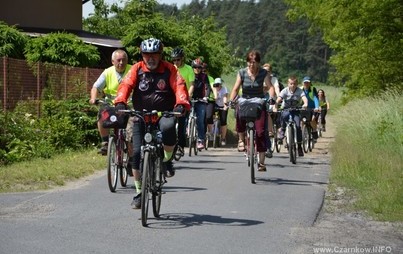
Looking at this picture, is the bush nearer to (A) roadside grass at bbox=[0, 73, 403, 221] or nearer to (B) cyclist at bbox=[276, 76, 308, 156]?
(A) roadside grass at bbox=[0, 73, 403, 221]

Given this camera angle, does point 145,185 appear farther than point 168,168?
No

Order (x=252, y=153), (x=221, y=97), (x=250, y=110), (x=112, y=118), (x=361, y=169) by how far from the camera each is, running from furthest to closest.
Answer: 1. (x=221, y=97)
2. (x=361, y=169)
3. (x=250, y=110)
4. (x=252, y=153)
5. (x=112, y=118)

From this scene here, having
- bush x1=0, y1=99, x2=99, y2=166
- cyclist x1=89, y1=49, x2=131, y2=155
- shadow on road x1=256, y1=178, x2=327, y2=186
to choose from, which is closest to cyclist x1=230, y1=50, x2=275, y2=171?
shadow on road x1=256, y1=178, x2=327, y2=186

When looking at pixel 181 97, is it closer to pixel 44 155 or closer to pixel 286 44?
pixel 44 155

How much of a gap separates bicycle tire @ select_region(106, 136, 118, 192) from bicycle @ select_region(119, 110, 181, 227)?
216 cm

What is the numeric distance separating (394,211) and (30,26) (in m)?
23.5

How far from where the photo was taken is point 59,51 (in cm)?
2509

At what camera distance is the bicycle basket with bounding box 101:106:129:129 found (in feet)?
30.3

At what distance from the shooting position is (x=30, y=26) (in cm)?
3094

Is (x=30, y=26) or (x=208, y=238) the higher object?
(x=30, y=26)

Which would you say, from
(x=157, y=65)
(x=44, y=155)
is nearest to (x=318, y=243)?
(x=157, y=65)

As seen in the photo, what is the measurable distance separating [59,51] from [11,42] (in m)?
1.46

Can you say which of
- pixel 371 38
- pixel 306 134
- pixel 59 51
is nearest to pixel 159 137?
pixel 306 134

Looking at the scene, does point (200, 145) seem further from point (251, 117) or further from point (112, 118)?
point (112, 118)
